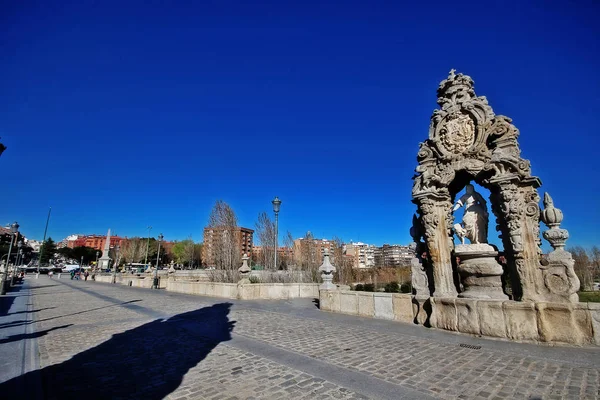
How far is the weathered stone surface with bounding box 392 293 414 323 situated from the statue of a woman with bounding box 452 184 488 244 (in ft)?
8.26

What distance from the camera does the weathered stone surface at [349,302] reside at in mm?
10375

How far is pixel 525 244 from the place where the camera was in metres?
6.98

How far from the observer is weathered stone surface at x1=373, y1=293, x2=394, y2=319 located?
9.31 metres

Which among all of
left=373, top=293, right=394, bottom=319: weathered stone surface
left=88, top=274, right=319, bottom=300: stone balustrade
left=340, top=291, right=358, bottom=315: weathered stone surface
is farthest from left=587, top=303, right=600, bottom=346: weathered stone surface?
left=88, top=274, right=319, bottom=300: stone balustrade

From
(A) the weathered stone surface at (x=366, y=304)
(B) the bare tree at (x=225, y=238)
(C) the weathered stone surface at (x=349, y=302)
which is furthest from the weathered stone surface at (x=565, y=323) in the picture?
(B) the bare tree at (x=225, y=238)

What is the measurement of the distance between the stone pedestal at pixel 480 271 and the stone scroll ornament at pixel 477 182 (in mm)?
Result: 356

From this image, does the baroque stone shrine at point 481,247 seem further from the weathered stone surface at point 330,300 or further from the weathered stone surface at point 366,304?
the weathered stone surface at point 330,300

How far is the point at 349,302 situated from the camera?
10594 mm

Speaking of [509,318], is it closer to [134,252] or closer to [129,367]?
[129,367]

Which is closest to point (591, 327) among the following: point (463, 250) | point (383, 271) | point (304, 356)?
point (463, 250)

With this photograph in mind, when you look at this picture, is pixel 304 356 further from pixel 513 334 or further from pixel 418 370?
pixel 513 334

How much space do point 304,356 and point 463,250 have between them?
5.11 meters

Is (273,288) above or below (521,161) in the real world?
below

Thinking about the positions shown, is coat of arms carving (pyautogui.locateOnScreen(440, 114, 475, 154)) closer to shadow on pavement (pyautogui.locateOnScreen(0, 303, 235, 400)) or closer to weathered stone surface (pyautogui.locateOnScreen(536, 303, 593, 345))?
weathered stone surface (pyautogui.locateOnScreen(536, 303, 593, 345))
